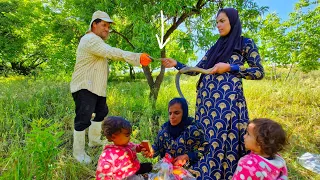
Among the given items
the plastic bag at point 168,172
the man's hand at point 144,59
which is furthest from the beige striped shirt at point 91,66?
the plastic bag at point 168,172

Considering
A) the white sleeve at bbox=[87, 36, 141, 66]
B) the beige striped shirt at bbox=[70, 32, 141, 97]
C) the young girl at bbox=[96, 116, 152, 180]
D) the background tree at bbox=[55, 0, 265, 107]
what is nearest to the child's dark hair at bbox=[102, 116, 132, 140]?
the young girl at bbox=[96, 116, 152, 180]

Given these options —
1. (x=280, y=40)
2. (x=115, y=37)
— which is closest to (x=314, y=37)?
(x=280, y=40)

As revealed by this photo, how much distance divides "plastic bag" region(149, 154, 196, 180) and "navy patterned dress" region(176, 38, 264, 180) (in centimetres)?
24

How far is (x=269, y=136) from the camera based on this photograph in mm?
1379

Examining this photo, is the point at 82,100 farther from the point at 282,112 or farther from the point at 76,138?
the point at 282,112

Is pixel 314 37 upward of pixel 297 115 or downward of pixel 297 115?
upward

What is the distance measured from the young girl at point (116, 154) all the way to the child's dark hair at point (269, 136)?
82cm

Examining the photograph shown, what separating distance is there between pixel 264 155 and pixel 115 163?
0.94 m

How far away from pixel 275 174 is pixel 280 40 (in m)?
7.35

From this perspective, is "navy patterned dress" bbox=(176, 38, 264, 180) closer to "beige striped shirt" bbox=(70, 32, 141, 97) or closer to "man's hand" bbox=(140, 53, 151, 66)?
"man's hand" bbox=(140, 53, 151, 66)

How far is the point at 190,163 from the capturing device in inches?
75.4

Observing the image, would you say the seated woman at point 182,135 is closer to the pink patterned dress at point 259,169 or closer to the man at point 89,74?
the pink patterned dress at point 259,169

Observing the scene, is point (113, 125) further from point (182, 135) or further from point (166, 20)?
point (166, 20)

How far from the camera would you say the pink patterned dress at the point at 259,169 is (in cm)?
138
